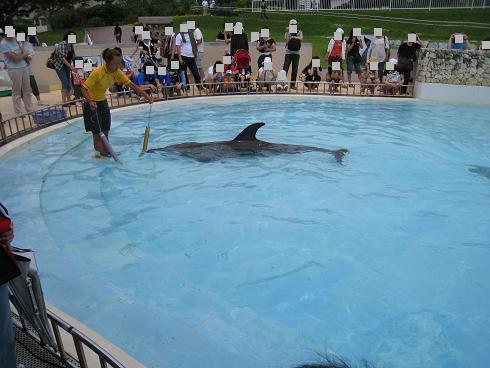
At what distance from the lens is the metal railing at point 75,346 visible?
275 cm

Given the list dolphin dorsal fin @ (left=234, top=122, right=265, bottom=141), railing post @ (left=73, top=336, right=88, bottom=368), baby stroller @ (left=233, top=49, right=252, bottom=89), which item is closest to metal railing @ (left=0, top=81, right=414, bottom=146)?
baby stroller @ (left=233, top=49, right=252, bottom=89)

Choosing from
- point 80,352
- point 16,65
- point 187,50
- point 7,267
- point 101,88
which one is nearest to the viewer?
point 7,267

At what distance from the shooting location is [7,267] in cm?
267

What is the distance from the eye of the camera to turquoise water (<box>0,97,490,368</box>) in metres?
4.46

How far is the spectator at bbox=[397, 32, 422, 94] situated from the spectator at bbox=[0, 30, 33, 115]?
33.6 ft

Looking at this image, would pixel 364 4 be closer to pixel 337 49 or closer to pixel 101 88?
pixel 337 49

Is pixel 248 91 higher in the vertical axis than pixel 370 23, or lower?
lower

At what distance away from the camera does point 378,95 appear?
14539mm

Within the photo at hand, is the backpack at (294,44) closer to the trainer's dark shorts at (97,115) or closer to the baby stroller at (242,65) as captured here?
the baby stroller at (242,65)

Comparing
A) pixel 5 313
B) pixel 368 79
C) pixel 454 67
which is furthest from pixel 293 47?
pixel 5 313

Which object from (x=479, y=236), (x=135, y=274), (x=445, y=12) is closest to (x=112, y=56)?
(x=135, y=274)

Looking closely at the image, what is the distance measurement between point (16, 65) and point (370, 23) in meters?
25.3

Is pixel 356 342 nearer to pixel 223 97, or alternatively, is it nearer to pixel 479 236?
pixel 479 236

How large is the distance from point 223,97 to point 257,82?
3.86ft
